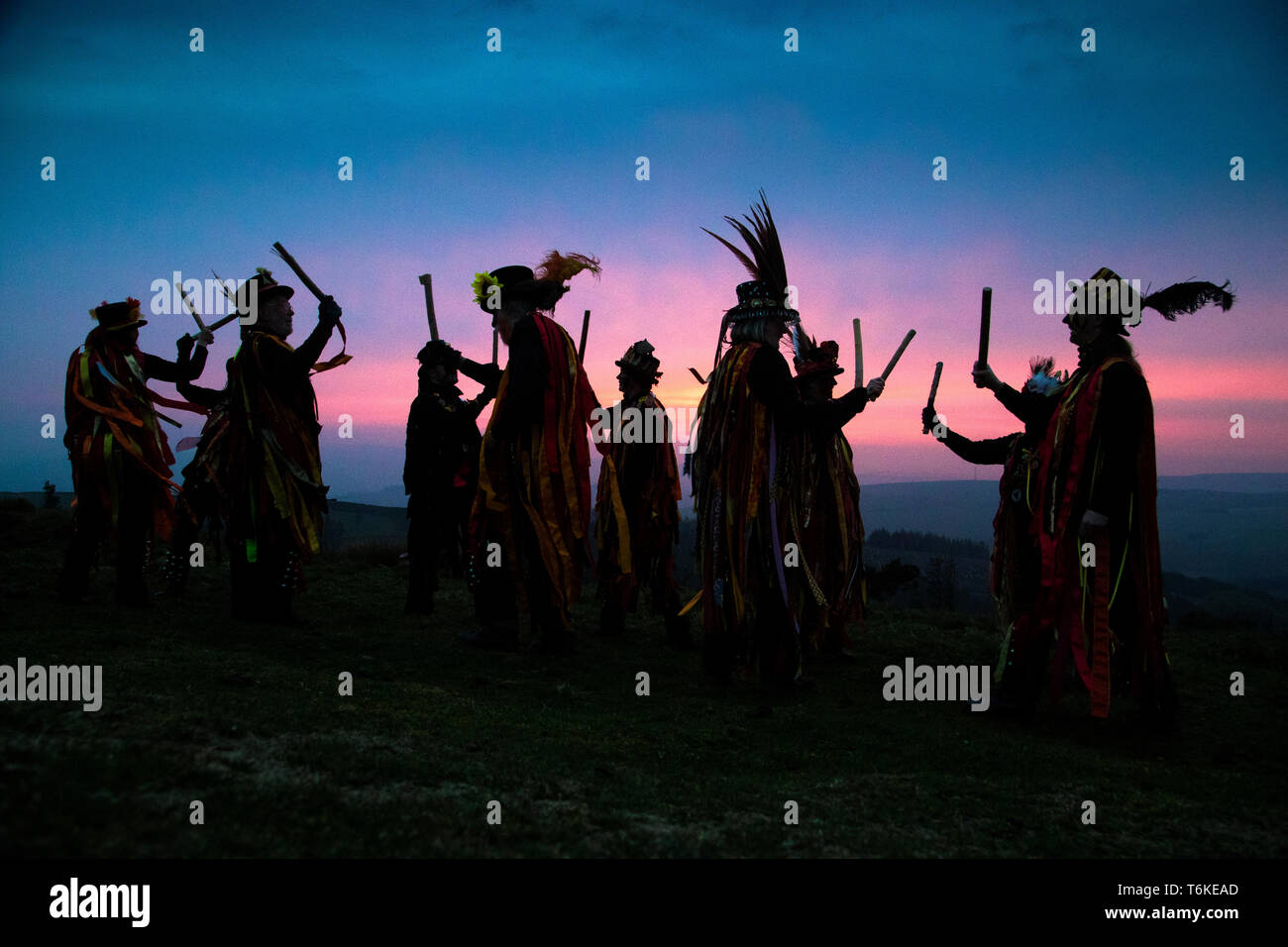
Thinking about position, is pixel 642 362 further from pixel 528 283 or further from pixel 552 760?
pixel 552 760

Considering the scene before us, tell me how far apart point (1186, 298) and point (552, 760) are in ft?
13.7

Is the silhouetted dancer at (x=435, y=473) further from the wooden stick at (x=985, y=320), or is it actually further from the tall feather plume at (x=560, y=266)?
the wooden stick at (x=985, y=320)

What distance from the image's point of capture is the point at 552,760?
3.38 metres

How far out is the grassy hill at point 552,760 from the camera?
242cm

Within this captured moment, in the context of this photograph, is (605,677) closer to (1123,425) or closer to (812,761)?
(812,761)

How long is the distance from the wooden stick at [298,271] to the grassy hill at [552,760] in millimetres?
2353

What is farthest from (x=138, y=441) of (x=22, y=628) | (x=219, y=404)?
(x=22, y=628)

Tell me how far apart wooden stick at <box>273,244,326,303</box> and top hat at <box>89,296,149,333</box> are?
1446mm

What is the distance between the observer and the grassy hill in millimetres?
2424

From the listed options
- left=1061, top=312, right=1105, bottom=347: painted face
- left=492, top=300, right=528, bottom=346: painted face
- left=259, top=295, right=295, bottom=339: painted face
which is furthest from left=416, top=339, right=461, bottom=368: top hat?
left=1061, top=312, right=1105, bottom=347: painted face

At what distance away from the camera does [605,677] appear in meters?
5.34

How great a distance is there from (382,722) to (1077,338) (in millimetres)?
4114

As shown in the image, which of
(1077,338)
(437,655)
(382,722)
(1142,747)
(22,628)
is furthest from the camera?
(437,655)

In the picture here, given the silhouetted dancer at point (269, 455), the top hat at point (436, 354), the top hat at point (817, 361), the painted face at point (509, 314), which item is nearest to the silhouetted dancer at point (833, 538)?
the top hat at point (817, 361)
